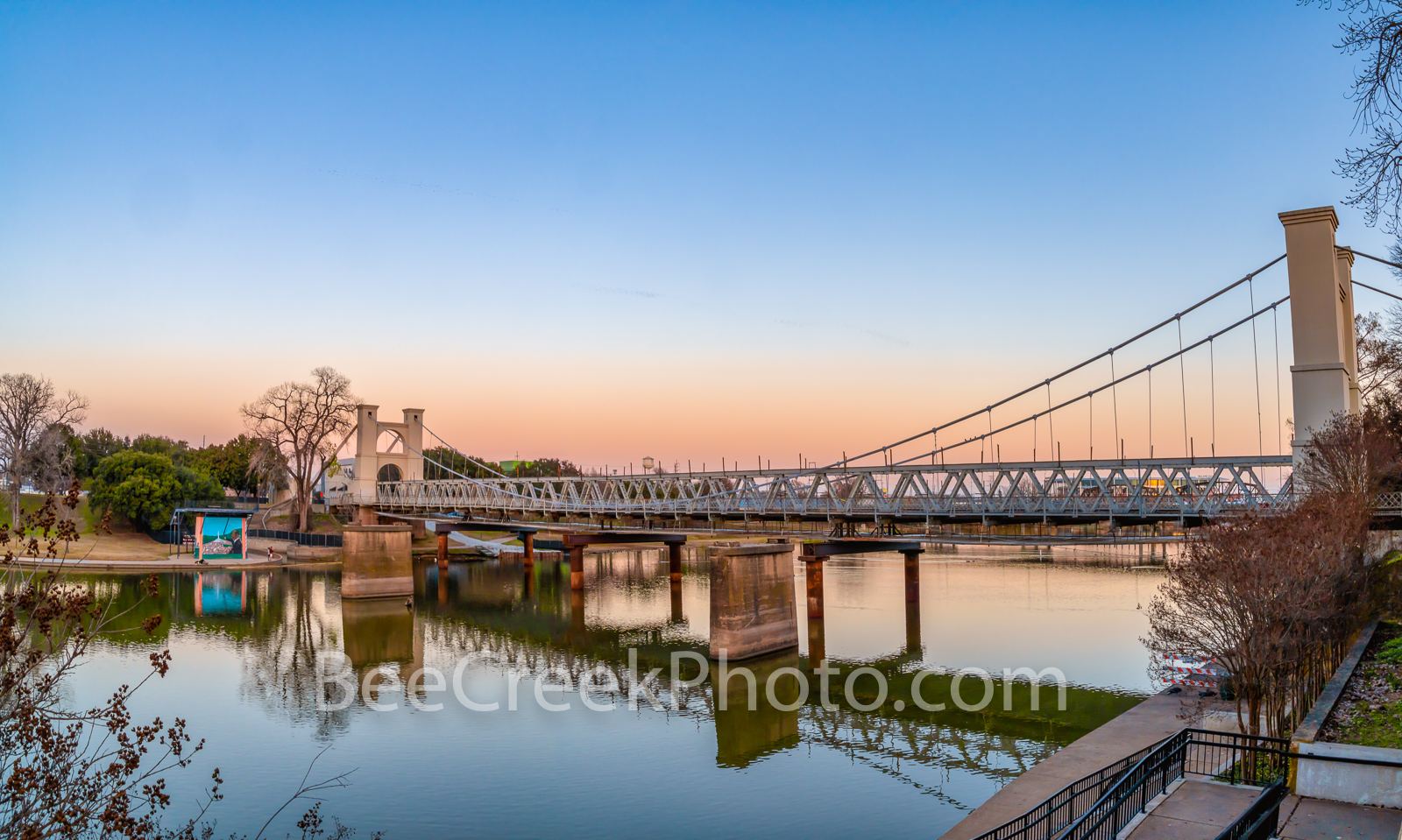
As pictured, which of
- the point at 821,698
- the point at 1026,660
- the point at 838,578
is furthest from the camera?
the point at 838,578

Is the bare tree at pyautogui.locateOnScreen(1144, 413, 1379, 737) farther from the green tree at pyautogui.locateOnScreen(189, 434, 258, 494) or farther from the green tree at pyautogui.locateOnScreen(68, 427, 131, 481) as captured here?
the green tree at pyautogui.locateOnScreen(189, 434, 258, 494)

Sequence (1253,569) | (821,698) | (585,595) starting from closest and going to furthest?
(1253,569)
(821,698)
(585,595)

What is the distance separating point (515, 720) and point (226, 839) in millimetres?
9957

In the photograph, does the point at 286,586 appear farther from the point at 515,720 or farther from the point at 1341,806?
the point at 1341,806

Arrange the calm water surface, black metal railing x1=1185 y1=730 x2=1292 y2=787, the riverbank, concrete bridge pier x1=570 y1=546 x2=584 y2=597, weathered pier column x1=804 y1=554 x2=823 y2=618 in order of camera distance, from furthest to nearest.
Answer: the riverbank, concrete bridge pier x1=570 y1=546 x2=584 y2=597, weathered pier column x1=804 y1=554 x2=823 y2=618, the calm water surface, black metal railing x1=1185 y1=730 x2=1292 y2=787

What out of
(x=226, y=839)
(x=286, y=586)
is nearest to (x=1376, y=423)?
(x=226, y=839)

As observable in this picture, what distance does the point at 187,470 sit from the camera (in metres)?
79.6

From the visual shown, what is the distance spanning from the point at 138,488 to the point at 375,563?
30.5 m

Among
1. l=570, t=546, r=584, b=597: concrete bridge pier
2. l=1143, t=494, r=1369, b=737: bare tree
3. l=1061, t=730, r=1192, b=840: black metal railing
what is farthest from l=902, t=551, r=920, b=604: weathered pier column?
l=1061, t=730, r=1192, b=840: black metal railing

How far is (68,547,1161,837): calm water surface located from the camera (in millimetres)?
18188

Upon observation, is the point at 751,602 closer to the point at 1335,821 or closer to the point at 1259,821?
the point at 1335,821

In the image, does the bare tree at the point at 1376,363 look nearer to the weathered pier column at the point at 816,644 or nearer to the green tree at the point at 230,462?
the weathered pier column at the point at 816,644

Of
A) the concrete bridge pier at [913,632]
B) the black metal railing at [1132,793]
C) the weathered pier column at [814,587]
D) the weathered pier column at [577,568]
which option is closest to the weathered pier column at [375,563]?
the weathered pier column at [577,568]

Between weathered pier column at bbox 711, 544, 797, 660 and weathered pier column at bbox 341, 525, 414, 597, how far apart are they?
28812 mm
